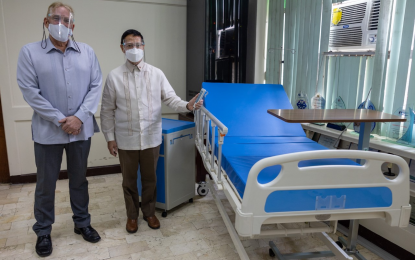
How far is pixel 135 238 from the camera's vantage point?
2477mm

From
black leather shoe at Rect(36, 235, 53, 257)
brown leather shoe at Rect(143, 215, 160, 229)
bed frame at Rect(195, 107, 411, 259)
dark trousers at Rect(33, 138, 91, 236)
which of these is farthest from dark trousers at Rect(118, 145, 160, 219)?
bed frame at Rect(195, 107, 411, 259)

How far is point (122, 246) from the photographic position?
2363 mm

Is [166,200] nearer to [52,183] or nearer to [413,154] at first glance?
[52,183]

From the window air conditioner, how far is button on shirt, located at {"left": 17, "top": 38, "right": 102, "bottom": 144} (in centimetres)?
202

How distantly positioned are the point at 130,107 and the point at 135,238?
104 cm

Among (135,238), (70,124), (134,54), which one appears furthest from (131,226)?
(134,54)

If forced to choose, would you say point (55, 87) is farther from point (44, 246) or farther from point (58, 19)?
point (44, 246)

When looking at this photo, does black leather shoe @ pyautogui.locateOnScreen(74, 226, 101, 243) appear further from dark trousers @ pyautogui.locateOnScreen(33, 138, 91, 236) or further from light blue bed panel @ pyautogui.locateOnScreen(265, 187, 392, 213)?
light blue bed panel @ pyautogui.locateOnScreen(265, 187, 392, 213)

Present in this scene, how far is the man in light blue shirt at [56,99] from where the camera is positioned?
2.05 m

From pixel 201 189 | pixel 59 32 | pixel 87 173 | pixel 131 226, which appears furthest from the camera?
pixel 87 173

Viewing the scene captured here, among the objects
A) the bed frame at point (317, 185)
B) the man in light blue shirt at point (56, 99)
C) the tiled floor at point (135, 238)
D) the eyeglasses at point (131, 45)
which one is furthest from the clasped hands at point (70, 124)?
the bed frame at point (317, 185)

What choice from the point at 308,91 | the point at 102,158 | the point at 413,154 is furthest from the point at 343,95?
the point at 102,158

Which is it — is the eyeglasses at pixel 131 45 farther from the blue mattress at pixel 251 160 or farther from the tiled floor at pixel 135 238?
the tiled floor at pixel 135 238

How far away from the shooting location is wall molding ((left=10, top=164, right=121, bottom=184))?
11.9 feet
